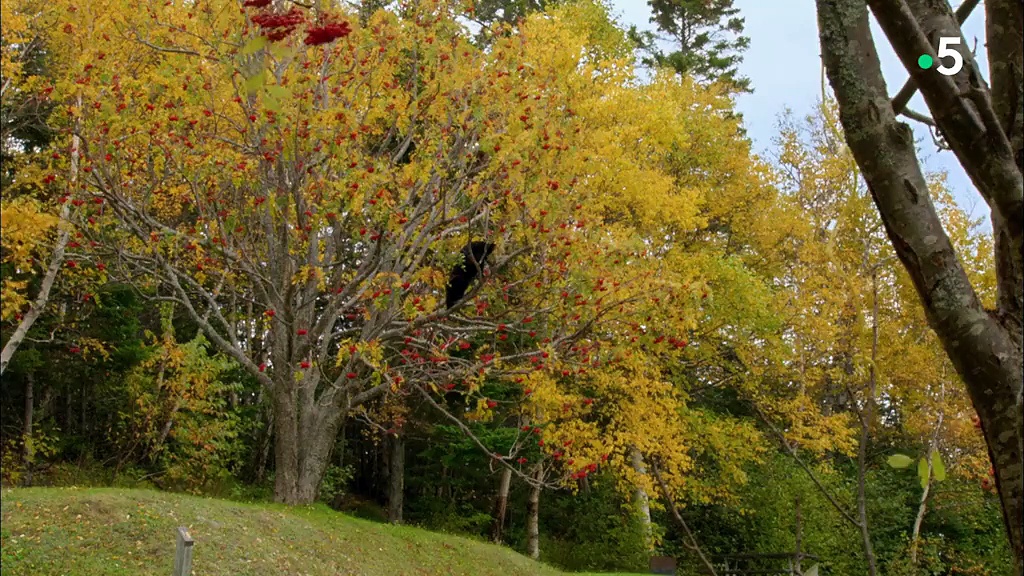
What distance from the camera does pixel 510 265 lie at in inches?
495

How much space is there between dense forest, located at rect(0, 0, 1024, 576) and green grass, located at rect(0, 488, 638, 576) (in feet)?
2.44

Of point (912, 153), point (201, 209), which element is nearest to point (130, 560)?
point (201, 209)

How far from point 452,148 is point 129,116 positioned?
3.47 metres

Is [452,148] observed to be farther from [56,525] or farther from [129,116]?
[56,525]

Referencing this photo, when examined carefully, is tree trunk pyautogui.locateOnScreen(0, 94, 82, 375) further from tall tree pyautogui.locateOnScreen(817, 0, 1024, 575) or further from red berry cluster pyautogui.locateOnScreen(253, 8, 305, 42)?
tall tree pyautogui.locateOnScreen(817, 0, 1024, 575)

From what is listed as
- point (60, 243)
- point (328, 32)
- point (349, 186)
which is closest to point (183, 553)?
point (328, 32)

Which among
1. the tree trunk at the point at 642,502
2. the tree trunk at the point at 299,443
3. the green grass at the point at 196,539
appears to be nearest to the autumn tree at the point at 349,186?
the tree trunk at the point at 299,443

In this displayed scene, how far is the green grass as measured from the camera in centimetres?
760

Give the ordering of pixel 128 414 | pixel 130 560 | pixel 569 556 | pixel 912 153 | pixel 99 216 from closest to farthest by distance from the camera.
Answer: pixel 912 153
pixel 130 560
pixel 99 216
pixel 128 414
pixel 569 556

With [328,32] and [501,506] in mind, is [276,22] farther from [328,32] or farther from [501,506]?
[501,506]

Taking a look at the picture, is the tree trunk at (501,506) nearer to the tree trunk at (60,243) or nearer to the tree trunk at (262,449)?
the tree trunk at (262,449)

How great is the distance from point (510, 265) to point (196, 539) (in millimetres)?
5628

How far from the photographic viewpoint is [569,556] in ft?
65.4

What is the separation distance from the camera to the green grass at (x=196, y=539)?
7.60 meters
